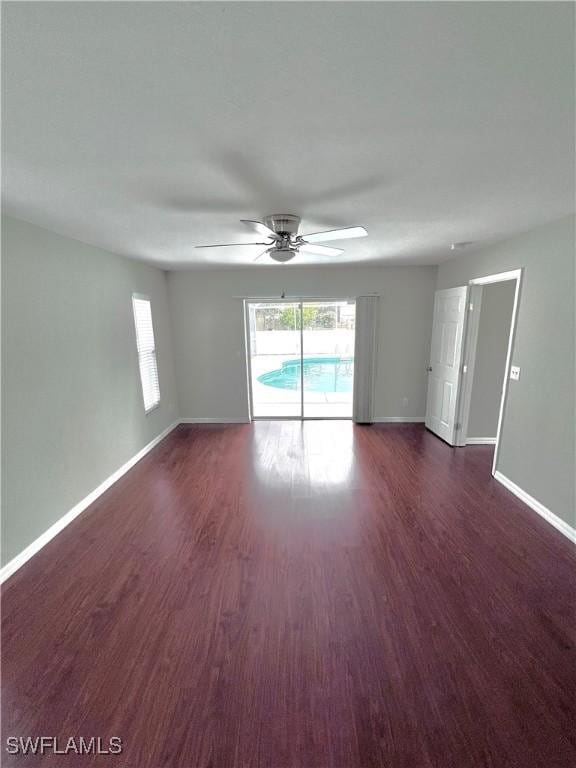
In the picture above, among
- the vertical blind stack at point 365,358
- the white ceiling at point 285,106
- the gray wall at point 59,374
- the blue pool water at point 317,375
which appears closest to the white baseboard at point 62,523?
the gray wall at point 59,374

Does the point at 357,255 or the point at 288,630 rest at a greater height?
the point at 357,255

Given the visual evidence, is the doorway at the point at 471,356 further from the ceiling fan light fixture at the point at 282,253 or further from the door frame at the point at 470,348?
the ceiling fan light fixture at the point at 282,253

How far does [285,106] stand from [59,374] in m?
2.59

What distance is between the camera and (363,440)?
4371 millimetres

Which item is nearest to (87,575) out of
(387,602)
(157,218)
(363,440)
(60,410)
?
(60,410)

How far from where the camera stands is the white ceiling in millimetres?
766

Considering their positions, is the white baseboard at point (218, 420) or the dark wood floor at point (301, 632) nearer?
the dark wood floor at point (301, 632)

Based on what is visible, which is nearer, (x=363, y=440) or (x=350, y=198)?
(x=350, y=198)

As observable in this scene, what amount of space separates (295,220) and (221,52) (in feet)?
4.24

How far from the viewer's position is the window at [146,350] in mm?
3852

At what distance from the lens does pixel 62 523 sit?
8.45ft

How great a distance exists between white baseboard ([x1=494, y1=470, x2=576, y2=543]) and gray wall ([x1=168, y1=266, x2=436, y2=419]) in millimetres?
1982

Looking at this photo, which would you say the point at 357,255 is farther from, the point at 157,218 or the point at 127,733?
the point at 127,733

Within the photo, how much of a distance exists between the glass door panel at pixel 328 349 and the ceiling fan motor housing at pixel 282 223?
277 centimetres
